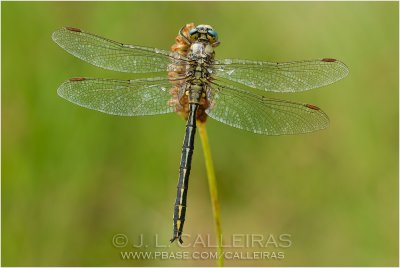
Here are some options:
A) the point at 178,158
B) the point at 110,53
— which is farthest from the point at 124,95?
the point at 178,158

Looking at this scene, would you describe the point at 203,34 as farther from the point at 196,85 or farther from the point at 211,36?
the point at 196,85

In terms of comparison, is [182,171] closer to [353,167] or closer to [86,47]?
[86,47]

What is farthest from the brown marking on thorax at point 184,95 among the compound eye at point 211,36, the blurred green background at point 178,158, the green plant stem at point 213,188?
the blurred green background at point 178,158

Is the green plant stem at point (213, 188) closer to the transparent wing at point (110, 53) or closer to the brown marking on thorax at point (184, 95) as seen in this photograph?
the brown marking on thorax at point (184, 95)

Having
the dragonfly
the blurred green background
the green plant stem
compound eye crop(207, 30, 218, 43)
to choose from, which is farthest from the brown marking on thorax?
the blurred green background

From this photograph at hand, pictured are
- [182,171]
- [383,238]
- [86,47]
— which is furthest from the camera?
[383,238]

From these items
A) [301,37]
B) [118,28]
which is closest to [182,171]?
[118,28]
